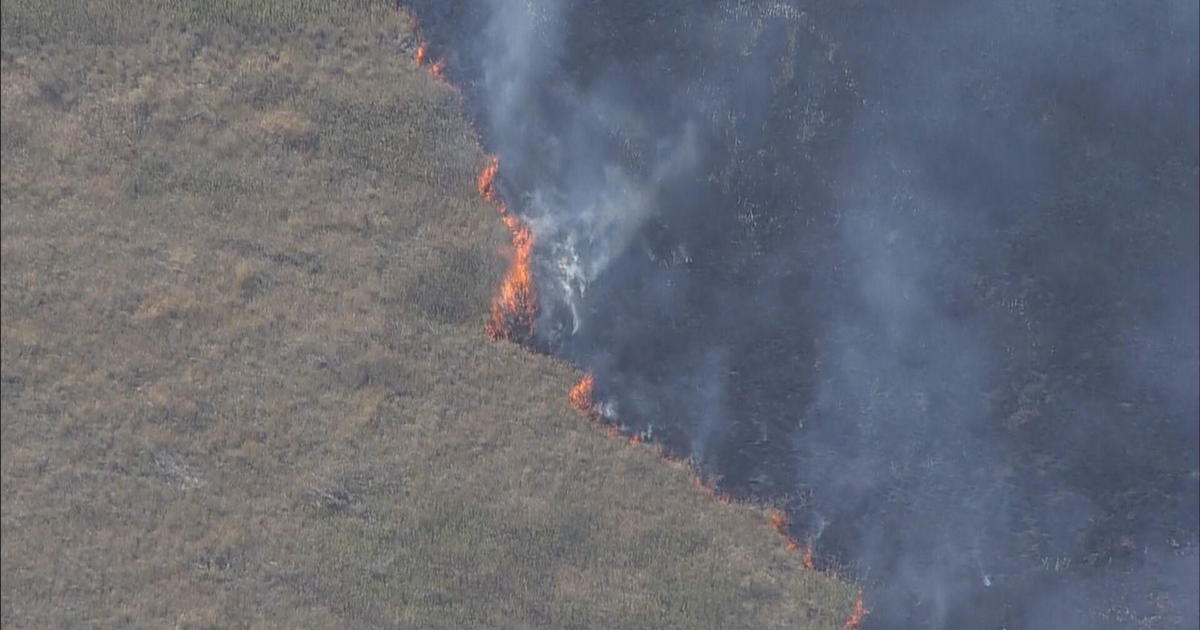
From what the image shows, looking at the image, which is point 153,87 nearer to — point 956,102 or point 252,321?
point 252,321

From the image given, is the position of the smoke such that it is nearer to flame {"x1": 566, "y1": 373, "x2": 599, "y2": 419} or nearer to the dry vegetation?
flame {"x1": 566, "y1": 373, "x2": 599, "y2": 419}

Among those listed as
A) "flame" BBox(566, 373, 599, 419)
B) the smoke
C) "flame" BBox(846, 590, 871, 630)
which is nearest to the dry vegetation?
"flame" BBox(566, 373, 599, 419)

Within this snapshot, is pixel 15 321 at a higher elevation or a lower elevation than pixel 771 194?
lower

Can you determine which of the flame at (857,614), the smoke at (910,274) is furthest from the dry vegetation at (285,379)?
the smoke at (910,274)

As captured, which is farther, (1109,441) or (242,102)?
(242,102)

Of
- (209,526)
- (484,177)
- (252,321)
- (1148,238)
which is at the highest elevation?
A: (1148,238)

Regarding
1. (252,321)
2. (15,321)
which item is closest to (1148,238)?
(252,321)

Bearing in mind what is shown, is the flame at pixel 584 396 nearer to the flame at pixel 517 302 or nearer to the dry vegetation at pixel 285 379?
the dry vegetation at pixel 285 379
